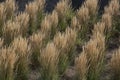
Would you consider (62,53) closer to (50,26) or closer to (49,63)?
(49,63)

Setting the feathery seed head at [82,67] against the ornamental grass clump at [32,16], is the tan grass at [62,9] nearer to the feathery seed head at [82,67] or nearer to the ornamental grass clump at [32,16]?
the ornamental grass clump at [32,16]

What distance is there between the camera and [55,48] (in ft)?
18.0

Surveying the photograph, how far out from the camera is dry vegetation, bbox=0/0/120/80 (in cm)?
520

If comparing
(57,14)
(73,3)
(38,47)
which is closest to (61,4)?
(57,14)

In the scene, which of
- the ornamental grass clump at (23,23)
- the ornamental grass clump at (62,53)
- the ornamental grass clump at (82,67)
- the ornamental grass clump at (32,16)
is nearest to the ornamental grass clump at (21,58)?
the ornamental grass clump at (62,53)

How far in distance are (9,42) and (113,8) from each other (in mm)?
3103

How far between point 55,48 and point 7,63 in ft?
3.11

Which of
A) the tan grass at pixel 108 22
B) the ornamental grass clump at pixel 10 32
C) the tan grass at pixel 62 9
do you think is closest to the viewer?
the ornamental grass clump at pixel 10 32

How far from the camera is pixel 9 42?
622cm

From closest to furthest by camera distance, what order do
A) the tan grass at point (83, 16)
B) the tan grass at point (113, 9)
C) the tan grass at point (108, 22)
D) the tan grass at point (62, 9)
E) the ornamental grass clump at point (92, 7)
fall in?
the tan grass at point (108, 22), the tan grass at point (83, 16), the tan grass at point (62, 9), the tan grass at point (113, 9), the ornamental grass clump at point (92, 7)

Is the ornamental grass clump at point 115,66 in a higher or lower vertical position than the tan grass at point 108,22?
lower

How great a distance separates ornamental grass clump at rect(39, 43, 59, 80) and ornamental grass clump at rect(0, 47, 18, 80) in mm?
484

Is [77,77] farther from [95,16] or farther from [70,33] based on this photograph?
[95,16]

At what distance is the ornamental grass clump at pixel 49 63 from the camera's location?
519 cm
